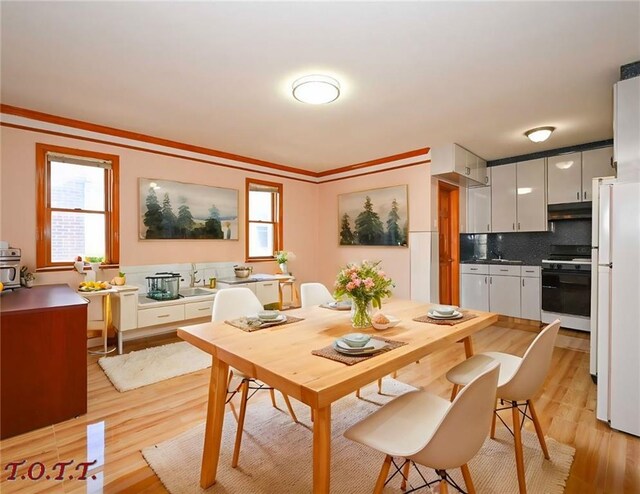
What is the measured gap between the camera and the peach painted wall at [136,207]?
10.5ft

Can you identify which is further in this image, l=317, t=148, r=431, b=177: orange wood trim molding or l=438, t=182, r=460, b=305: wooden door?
l=438, t=182, r=460, b=305: wooden door

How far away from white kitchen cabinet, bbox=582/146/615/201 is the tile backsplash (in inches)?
20.3

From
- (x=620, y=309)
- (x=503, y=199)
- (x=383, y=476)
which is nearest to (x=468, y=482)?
(x=383, y=476)

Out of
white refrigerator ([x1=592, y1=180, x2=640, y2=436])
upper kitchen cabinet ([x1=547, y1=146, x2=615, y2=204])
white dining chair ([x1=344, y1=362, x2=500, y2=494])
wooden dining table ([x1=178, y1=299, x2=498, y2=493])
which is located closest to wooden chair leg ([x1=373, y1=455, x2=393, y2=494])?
white dining chair ([x1=344, y1=362, x2=500, y2=494])

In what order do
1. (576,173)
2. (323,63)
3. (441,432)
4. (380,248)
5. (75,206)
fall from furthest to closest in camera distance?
(380,248), (576,173), (75,206), (323,63), (441,432)

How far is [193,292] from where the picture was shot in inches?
164

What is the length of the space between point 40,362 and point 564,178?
19.4ft

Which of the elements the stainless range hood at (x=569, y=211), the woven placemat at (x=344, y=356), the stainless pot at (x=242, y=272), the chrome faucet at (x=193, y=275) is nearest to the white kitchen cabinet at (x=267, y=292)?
the stainless pot at (x=242, y=272)

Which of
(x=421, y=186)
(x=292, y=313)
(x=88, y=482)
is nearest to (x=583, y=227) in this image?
(x=421, y=186)

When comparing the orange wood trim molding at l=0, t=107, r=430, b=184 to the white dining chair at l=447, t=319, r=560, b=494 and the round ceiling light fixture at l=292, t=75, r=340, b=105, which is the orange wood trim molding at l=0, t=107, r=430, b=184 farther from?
the white dining chair at l=447, t=319, r=560, b=494

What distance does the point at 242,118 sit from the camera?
135 inches

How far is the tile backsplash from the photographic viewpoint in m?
4.71

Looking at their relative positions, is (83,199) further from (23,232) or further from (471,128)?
(471,128)

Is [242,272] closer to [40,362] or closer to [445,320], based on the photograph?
[40,362]
